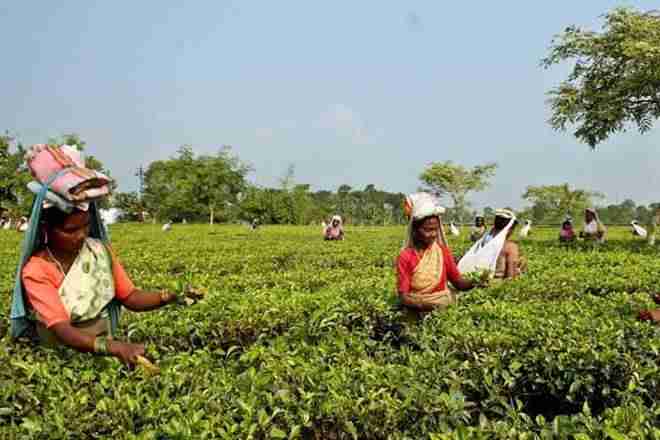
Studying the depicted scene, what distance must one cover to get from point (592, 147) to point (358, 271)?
381 inches

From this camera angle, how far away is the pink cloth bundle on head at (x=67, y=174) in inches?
102

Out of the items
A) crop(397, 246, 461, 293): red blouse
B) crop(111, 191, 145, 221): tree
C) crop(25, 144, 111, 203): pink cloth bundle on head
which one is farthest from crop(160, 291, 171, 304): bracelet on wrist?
crop(111, 191, 145, 221): tree

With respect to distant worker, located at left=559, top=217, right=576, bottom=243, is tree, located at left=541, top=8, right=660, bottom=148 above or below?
→ above

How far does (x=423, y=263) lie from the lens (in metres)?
4.54

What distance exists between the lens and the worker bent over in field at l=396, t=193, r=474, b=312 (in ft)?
14.6

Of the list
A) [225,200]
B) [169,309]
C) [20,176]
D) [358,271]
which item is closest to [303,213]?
[225,200]

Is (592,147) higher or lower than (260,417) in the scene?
higher

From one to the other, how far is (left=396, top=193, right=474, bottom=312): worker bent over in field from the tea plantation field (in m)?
0.25

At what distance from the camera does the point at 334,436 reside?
9.10ft

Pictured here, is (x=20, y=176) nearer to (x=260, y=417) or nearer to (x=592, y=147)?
(x=592, y=147)

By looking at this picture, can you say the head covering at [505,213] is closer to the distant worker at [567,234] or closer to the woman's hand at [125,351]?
the woman's hand at [125,351]

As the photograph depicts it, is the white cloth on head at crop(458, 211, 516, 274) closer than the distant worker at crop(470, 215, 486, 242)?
Yes

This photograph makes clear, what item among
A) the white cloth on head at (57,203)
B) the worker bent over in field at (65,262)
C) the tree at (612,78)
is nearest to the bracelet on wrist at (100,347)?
the worker bent over in field at (65,262)

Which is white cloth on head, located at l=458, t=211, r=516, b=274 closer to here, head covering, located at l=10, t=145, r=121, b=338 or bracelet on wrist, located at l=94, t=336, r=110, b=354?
bracelet on wrist, located at l=94, t=336, r=110, b=354
